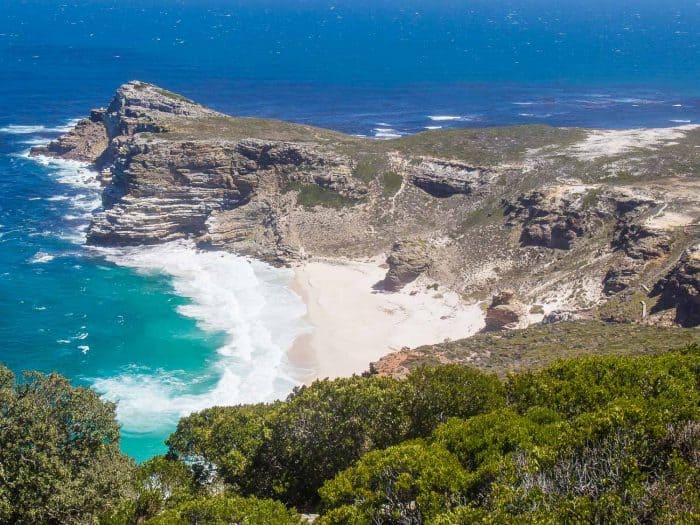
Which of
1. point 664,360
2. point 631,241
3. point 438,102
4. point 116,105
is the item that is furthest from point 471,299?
point 438,102

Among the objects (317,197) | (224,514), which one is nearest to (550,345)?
(224,514)

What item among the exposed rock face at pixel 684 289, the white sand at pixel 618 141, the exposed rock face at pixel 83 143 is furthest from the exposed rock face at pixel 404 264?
the exposed rock face at pixel 83 143

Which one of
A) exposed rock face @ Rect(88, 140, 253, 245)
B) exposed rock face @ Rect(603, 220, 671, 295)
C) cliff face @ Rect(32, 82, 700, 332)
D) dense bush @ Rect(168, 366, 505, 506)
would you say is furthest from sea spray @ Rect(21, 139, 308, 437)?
exposed rock face @ Rect(603, 220, 671, 295)

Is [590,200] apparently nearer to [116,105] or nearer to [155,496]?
[155,496]

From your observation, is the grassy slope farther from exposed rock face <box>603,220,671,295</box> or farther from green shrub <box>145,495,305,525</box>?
green shrub <box>145,495,305,525</box>

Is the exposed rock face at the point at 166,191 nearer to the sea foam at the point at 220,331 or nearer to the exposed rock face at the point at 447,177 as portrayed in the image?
the sea foam at the point at 220,331

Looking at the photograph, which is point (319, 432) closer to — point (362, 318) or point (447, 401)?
point (447, 401)
